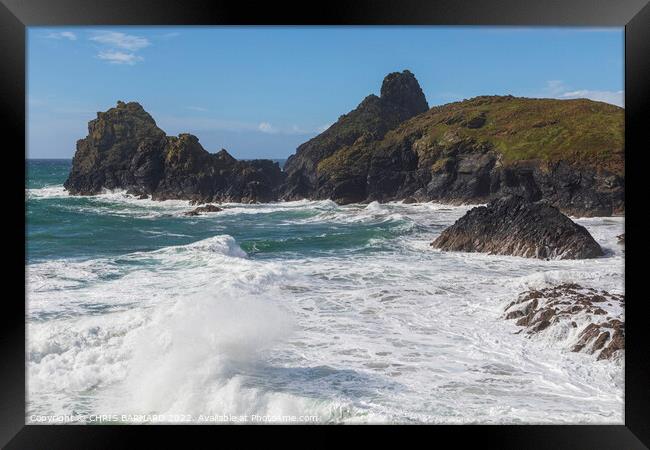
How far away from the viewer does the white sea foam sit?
5312mm

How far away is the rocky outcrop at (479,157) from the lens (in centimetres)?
1809

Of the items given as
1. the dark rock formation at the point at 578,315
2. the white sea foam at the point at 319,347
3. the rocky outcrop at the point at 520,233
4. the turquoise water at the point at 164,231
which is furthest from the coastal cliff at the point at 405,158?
the dark rock formation at the point at 578,315

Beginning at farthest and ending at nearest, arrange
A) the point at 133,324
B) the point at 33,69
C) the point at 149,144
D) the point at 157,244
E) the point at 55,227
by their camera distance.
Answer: the point at 149,144 → the point at 33,69 → the point at 55,227 → the point at 157,244 → the point at 133,324

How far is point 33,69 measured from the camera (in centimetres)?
2230

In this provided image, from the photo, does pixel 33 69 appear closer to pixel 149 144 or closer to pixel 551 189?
pixel 149 144

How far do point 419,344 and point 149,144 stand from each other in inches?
885

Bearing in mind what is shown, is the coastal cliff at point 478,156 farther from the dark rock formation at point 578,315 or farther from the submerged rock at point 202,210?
the dark rock formation at point 578,315

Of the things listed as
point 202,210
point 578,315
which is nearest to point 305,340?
point 578,315

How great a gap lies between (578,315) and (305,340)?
10.9 ft

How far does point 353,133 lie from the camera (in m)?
27.0

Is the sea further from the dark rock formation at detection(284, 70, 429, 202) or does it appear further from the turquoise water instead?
the dark rock formation at detection(284, 70, 429, 202)

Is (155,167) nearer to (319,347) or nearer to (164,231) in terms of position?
(164,231)

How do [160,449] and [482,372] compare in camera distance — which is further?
[482,372]

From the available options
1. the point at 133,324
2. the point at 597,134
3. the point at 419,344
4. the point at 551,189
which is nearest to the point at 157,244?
the point at 133,324
